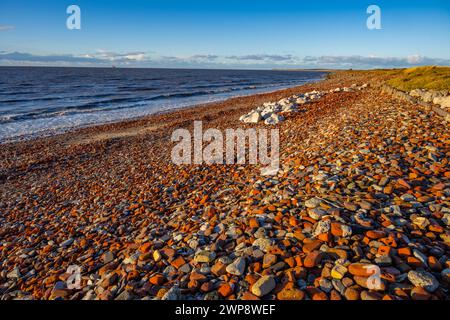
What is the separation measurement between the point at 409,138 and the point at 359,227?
17.5 feet

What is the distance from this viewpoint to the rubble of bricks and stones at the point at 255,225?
134 inches

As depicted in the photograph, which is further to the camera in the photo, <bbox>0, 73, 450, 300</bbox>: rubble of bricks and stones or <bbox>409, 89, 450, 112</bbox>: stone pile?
<bbox>409, 89, 450, 112</bbox>: stone pile

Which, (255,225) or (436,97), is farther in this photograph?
(436,97)

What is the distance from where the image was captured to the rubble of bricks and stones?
341 cm

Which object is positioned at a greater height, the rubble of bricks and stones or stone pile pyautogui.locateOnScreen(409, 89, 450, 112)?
stone pile pyautogui.locateOnScreen(409, 89, 450, 112)

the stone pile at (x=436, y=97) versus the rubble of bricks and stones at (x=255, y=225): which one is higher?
the stone pile at (x=436, y=97)

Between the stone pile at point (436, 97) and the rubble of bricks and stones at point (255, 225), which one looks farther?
the stone pile at point (436, 97)

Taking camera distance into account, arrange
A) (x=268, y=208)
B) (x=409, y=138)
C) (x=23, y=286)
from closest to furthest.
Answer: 1. (x=23, y=286)
2. (x=268, y=208)
3. (x=409, y=138)

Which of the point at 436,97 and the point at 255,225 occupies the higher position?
the point at 436,97

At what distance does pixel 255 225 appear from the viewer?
4.67m
